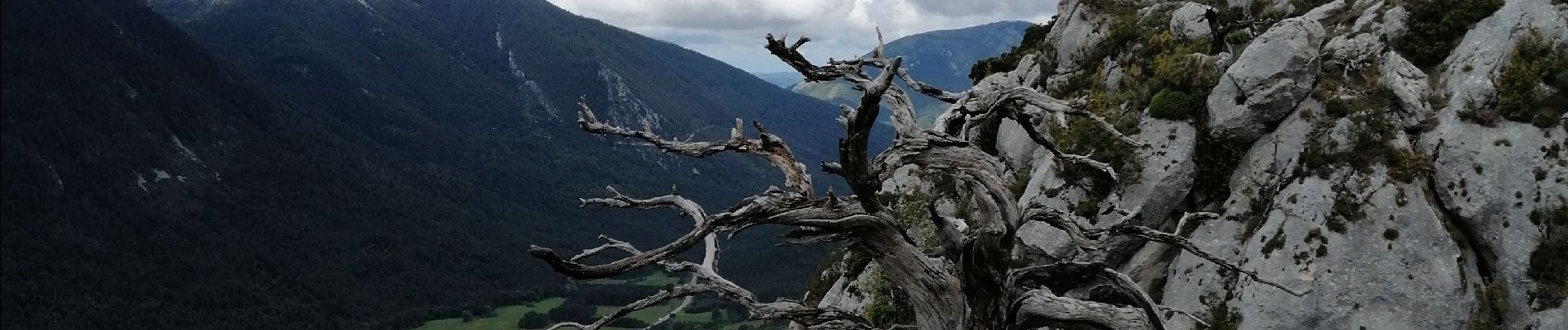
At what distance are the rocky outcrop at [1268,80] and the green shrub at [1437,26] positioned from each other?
256 centimetres

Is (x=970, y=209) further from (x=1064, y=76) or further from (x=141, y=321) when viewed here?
(x=141, y=321)

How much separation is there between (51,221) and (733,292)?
761 feet

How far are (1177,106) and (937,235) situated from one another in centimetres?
2034

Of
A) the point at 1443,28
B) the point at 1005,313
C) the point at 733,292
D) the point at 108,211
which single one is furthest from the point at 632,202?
the point at 108,211

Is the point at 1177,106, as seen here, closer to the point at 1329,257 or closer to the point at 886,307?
the point at 1329,257

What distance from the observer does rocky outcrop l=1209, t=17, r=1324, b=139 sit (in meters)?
26.2

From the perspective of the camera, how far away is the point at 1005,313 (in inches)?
400

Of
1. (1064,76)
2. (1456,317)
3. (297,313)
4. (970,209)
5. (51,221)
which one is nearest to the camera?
(1456,317)

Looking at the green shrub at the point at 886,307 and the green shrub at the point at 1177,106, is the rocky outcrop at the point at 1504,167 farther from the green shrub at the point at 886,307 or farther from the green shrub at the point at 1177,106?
the green shrub at the point at 886,307

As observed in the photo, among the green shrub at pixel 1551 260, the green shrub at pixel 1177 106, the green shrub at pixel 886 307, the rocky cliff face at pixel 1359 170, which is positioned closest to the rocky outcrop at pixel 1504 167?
the rocky cliff face at pixel 1359 170

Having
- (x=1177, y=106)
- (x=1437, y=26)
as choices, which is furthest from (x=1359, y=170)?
(x=1437, y=26)

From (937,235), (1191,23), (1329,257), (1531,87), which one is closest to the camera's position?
(937,235)

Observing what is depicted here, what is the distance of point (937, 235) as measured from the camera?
1069 cm

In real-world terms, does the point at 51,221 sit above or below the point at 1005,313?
below
